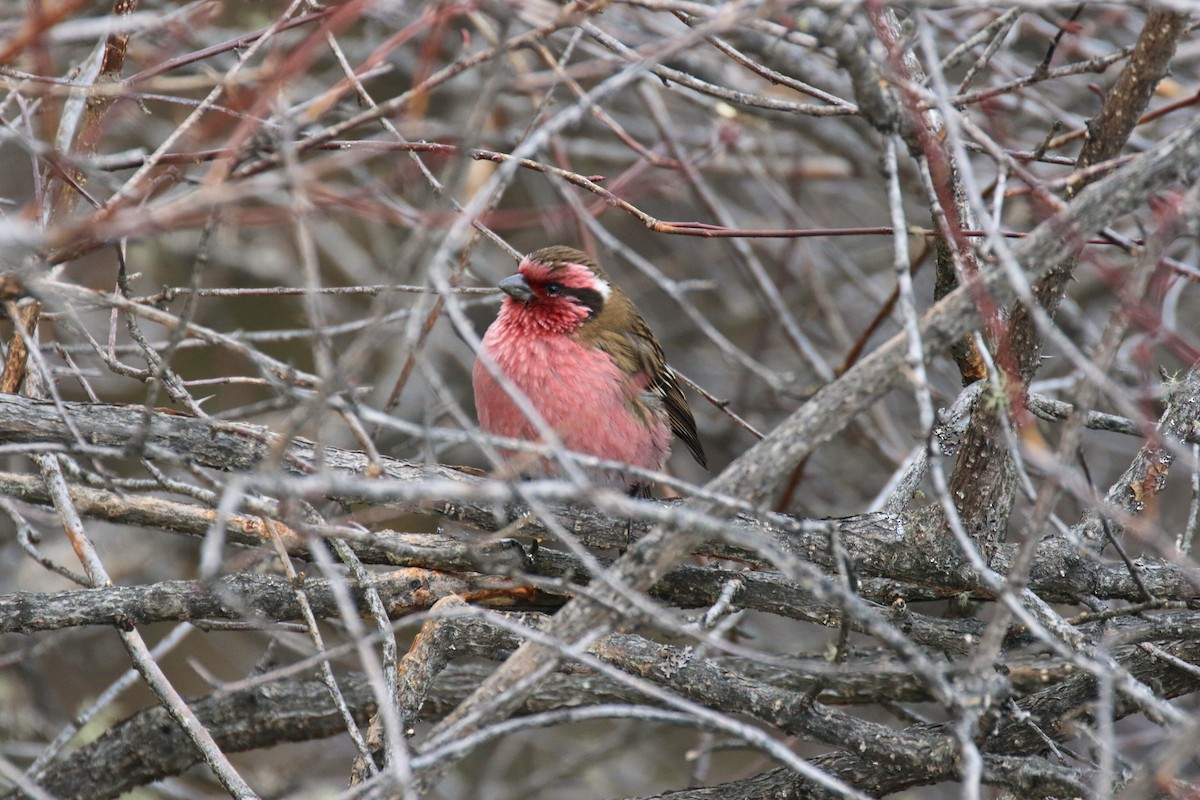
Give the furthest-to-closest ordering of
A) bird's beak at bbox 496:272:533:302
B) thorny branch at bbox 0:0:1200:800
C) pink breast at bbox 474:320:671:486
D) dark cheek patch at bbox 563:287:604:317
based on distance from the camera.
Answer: dark cheek patch at bbox 563:287:604:317 → bird's beak at bbox 496:272:533:302 → pink breast at bbox 474:320:671:486 → thorny branch at bbox 0:0:1200:800

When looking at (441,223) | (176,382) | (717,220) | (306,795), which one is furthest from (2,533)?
(441,223)

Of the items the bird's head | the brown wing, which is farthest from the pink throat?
the brown wing

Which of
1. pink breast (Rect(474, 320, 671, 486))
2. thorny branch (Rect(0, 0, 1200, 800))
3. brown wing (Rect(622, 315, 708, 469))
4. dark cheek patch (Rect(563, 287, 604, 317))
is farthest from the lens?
brown wing (Rect(622, 315, 708, 469))

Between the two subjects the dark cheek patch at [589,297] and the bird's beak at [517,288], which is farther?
the dark cheek patch at [589,297]

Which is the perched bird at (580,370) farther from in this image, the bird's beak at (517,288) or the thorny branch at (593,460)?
the thorny branch at (593,460)

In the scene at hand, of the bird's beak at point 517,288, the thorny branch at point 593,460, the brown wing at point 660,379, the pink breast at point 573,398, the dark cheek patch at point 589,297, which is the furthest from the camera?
the brown wing at point 660,379

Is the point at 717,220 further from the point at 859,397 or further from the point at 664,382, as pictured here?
the point at 859,397

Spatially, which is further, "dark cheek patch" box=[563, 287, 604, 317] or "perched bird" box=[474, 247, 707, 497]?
"dark cheek patch" box=[563, 287, 604, 317]

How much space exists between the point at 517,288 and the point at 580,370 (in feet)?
1.48

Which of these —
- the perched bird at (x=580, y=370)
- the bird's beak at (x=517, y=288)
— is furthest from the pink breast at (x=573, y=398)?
the bird's beak at (x=517, y=288)

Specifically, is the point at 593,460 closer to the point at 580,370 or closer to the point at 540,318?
the point at 580,370

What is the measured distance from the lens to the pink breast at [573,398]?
15.1ft

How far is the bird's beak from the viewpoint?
494 cm

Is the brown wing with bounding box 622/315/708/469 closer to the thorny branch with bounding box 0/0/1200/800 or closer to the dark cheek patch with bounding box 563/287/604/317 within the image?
the dark cheek patch with bounding box 563/287/604/317
